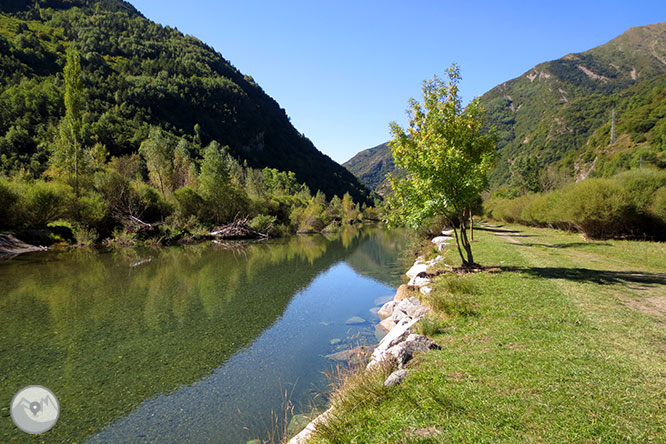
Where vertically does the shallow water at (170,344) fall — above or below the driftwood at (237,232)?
below

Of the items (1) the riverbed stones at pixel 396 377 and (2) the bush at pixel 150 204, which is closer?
(1) the riverbed stones at pixel 396 377

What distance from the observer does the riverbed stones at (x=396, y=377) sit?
→ 508 centimetres

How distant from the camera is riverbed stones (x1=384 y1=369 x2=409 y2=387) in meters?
5.08

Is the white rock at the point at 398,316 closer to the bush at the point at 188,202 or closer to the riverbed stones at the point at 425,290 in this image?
the riverbed stones at the point at 425,290

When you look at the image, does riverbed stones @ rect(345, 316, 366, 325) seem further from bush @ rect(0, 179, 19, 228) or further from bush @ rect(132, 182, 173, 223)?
bush @ rect(132, 182, 173, 223)

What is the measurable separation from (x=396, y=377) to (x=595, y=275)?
38.1 ft

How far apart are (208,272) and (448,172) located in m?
15.9

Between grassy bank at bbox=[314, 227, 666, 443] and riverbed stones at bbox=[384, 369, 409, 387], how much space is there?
12 centimetres

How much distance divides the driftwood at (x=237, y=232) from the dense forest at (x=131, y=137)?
222 cm

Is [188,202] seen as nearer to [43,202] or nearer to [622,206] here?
[43,202]

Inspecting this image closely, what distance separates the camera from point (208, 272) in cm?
1970

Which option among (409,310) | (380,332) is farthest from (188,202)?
(409,310)

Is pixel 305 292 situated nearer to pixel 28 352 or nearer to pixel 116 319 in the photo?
pixel 116 319

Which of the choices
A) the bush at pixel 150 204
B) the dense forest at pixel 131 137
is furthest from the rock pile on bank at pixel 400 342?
the bush at pixel 150 204
